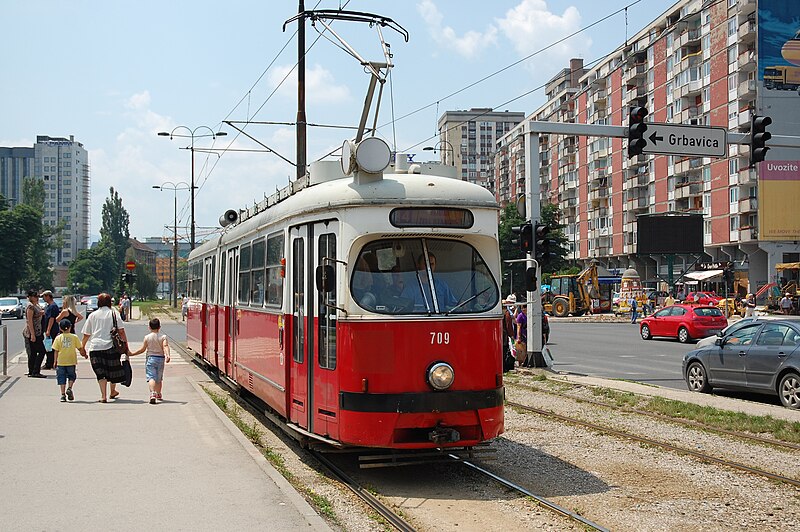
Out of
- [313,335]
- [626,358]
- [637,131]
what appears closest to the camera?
[313,335]

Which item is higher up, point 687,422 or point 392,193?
point 392,193

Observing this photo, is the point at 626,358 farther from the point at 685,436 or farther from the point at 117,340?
the point at 117,340

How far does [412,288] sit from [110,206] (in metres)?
124

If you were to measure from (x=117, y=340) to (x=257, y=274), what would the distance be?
10.0ft

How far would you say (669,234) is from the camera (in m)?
56.3

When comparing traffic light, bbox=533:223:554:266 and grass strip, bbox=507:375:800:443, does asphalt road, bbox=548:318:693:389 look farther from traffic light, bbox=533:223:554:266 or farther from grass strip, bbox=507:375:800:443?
traffic light, bbox=533:223:554:266

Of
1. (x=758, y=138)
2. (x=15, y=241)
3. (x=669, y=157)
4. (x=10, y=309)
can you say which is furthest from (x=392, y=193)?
(x=15, y=241)

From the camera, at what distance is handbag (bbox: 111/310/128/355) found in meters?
13.8

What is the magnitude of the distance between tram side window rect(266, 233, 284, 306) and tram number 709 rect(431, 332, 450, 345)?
2.63 meters

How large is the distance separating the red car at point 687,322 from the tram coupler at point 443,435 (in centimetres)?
2690

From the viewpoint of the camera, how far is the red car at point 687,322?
33.5 m

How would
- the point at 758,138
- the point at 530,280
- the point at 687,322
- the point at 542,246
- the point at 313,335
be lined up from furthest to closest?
the point at 687,322, the point at 758,138, the point at 542,246, the point at 530,280, the point at 313,335

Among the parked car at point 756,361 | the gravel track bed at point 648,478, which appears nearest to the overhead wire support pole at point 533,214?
the parked car at point 756,361

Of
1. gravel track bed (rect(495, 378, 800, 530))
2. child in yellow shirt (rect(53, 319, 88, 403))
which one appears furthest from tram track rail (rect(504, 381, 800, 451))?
child in yellow shirt (rect(53, 319, 88, 403))
